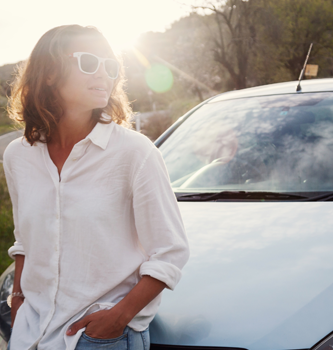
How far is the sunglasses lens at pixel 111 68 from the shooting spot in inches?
54.6

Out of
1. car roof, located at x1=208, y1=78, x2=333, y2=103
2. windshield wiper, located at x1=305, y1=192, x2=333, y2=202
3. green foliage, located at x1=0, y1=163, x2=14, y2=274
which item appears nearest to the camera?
windshield wiper, located at x1=305, y1=192, x2=333, y2=202

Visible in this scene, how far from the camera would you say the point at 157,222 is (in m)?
1.24

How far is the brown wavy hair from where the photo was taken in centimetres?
137

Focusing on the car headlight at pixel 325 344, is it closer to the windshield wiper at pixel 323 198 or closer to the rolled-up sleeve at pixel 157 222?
the rolled-up sleeve at pixel 157 222

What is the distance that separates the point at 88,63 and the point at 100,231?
0.53 meters

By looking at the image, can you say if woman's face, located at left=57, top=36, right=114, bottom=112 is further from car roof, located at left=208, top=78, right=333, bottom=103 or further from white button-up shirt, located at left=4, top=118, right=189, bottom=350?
car roof, located at left=208, top=78, right=333, bottom=103

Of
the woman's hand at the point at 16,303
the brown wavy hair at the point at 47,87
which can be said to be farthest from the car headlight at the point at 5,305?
the brown wavy hair at the point at 47,87

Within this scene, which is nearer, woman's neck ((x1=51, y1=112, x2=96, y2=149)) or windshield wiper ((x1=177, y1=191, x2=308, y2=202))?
woman's neck ((x1=51, y1=112, x2=96, y2=149))

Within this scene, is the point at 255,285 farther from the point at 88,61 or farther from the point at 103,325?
the point at 88,61

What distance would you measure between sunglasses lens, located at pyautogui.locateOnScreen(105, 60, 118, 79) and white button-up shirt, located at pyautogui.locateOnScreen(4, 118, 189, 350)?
0.19m

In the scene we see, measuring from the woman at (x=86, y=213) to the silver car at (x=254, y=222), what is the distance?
247 millimetres

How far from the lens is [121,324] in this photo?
1.21 metres

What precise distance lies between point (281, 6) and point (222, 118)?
26.9 m

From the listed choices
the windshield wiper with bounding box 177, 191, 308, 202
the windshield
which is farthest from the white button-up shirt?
the windshield
